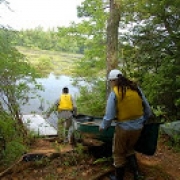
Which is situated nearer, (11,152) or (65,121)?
(11,152)

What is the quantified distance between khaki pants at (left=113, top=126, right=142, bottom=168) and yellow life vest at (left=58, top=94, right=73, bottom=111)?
12.4 ft

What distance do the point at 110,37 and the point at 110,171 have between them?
4.72 metres

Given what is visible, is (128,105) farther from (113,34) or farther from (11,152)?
(113,34)

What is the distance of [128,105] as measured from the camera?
3.19 m

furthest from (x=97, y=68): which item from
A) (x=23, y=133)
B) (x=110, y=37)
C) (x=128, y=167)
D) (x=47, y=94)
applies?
(x=47, y=94)

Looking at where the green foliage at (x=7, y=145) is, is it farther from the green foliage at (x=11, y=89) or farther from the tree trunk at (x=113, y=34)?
the tree trunk at (x=113, y=34)

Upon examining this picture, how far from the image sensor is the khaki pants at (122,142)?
128 inches

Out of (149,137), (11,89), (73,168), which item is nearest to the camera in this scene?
(149,137)

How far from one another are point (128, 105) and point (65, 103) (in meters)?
4.06

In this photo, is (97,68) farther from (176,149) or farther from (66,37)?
(176,149)

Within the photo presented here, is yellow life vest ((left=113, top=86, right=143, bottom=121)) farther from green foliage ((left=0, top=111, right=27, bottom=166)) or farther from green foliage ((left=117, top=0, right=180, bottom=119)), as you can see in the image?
green foliage ((left=117, top=0, right=180, bottom=119))

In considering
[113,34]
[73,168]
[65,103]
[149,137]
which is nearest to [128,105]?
[149,137]

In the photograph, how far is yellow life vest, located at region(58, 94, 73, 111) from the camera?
7039mm

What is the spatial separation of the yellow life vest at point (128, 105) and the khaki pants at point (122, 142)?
0.62 feet
